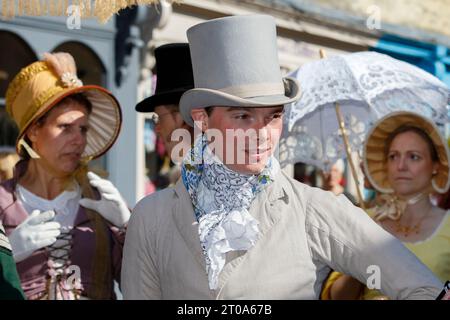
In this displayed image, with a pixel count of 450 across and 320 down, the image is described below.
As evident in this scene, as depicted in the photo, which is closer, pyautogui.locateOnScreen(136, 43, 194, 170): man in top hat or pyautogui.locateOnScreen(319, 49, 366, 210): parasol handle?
pyautogui.locateOnScreen(136, 43, 194, 170): man in top hat

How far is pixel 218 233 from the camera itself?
2551 millimetres

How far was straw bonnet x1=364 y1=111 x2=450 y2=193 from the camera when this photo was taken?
4.11 meters

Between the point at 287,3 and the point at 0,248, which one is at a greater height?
the point at 287,3

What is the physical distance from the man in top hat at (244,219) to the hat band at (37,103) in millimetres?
1298

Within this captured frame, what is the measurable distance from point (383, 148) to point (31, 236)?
6.87ft

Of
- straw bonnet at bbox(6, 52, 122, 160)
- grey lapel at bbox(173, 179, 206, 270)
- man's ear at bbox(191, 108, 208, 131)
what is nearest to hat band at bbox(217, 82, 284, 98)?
man's ear at bbox(191, 108, 208, 131)

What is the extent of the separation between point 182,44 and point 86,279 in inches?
51.8

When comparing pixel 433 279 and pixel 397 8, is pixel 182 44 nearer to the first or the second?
pixel 433 279

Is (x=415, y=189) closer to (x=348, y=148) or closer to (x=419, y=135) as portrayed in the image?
(x=419, y=135)

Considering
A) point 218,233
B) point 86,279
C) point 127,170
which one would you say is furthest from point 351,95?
point 127,170

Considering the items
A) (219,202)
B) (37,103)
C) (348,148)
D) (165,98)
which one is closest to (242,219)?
(219,202)

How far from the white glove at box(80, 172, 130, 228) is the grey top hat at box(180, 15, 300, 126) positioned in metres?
1.26

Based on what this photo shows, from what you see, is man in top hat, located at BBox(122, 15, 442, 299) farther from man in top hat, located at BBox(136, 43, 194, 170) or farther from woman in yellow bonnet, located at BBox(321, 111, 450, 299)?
woman in yellow bonnet, located at BBox(321, 111, 450, 299)

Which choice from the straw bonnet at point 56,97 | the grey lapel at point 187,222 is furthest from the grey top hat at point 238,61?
the straw bonnet at point 56,97
